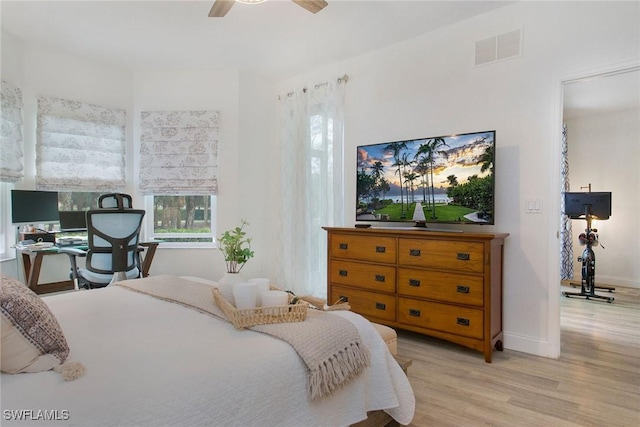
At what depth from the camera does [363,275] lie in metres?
3.44

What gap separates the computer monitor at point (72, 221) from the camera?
13.4ft

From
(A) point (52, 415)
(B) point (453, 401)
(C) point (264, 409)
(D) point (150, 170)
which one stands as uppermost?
(D) point (150, 170)

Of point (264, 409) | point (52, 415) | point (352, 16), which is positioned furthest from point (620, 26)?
point (52, 415)

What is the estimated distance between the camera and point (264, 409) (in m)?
1.14

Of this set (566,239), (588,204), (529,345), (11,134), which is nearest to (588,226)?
(588,204)

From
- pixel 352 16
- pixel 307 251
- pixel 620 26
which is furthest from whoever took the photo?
pixel 307 251

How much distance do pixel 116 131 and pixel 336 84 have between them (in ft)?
9.12

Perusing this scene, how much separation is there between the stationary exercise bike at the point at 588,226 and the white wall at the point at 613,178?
57cm

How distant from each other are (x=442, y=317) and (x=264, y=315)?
6.35 feet

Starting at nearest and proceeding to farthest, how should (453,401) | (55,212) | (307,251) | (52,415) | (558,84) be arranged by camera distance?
(52,415), (453,401), (558,84), (55,212), (307,251)

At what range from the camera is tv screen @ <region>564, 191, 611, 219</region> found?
5.30 meters

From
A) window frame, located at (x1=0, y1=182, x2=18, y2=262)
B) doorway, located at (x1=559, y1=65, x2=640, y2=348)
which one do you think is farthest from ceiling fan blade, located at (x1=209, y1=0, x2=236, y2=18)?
doorway, located at (x1=559, y1=65, x2=640, y2=348)

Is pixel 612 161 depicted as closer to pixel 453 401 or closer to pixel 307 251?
pixel 307 251

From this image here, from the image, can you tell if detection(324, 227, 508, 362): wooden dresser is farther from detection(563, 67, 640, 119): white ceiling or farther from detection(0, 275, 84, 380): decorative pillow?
detection(563, 67, 640, 119): white ceiling
